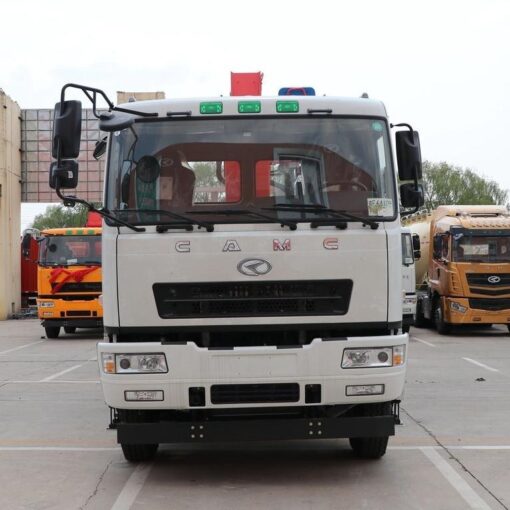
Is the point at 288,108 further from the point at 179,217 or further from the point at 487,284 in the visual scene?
the point at 487,284

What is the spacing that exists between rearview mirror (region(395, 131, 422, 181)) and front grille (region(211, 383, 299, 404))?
2.00m

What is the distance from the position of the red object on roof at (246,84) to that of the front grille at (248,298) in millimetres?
2898

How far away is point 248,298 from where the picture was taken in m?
6.03

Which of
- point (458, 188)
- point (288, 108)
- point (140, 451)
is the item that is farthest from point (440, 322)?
point (458, 188)

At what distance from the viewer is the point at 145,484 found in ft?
→ 21.0

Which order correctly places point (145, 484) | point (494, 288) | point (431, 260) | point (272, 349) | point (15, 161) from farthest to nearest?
point (15, 161)
point (431, 260)
point (494, 288)
point (145, 484)
point (272, 349)

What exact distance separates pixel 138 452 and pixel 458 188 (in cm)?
6727

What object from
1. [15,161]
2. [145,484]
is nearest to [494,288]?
[145,484]

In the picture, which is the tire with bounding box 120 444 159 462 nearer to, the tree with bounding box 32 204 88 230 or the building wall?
the building wall

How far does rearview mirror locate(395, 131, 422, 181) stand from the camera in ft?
21.9

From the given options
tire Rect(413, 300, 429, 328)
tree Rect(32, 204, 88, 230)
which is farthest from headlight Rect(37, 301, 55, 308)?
tree Rect(32, 204, 88, 230)

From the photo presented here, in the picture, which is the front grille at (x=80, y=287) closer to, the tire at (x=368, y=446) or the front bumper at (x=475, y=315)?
the front bumper at (x=475, y=315)

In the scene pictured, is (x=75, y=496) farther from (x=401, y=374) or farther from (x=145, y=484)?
(x=401, y=374)

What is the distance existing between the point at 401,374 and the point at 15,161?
29471 millimetres
